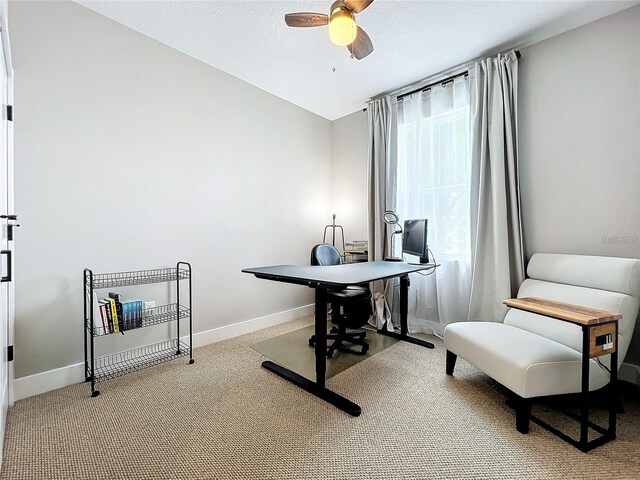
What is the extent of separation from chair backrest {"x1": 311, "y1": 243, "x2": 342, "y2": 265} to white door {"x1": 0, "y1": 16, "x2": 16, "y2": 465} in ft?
6.94

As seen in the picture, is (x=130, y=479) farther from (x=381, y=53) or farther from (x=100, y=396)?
(x=381, y=53)

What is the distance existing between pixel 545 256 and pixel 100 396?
3355 millimetres

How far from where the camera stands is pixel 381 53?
2750 mm

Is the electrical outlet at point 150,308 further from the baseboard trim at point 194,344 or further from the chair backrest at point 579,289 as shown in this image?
the chair backrest at point 579,289

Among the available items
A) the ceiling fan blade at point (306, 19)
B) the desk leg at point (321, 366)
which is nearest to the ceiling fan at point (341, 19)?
the ceiling fan blade at point (306, 19)

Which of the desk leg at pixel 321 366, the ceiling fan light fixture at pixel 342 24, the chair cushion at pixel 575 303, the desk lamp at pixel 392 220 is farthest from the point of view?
the desk lamp at pixel 392 220

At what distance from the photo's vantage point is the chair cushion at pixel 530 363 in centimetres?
161

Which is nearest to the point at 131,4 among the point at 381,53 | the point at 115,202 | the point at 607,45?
the point at 115,202

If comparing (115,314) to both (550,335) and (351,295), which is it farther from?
(550,335)

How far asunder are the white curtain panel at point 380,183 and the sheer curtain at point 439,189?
3.5 inches

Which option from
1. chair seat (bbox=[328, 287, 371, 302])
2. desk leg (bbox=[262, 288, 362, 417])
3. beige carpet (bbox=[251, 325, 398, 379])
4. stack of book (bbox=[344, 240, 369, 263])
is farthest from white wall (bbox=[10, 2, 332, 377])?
desk leg (bbox=[262, 288, 362, 417])

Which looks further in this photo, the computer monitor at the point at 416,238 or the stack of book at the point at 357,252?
the stack of book at the point at 357,252

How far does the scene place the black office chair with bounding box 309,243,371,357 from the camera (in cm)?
263

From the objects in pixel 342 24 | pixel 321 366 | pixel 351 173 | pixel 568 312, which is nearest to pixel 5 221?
pixel 321 366
